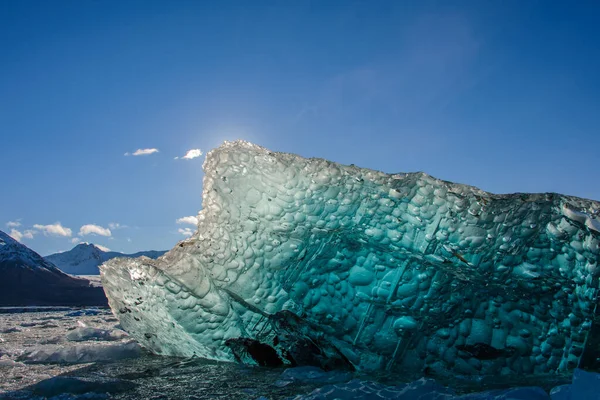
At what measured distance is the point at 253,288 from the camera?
271 centimetres

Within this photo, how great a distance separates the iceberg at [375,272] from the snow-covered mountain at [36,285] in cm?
2418

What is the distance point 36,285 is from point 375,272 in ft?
102

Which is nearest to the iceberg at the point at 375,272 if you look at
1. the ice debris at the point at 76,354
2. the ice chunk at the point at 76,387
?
the ice debris at the point at 76,354

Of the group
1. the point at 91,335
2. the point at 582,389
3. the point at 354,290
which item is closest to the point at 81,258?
the point at 91,335

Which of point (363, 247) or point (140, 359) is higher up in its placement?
point (363, 247)

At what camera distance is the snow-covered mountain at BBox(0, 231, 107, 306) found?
24984 millimetres

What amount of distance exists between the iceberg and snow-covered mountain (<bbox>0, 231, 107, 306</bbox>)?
24183 millimetres

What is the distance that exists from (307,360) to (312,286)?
21.8 inches

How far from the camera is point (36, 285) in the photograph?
27.2 meters

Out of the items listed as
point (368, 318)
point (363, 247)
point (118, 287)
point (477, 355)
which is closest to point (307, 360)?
point (368, 318)

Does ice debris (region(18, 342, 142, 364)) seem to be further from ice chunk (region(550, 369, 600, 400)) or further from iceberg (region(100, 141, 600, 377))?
ice chunk (region(550, 369, 600, 400))

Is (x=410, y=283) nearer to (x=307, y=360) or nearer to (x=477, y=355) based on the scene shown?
(x=477, y=355)

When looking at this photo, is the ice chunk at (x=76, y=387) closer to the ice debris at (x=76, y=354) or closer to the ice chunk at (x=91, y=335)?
the ice debris at (x=76, y=354)

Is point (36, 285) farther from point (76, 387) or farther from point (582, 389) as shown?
point (582, 389)
